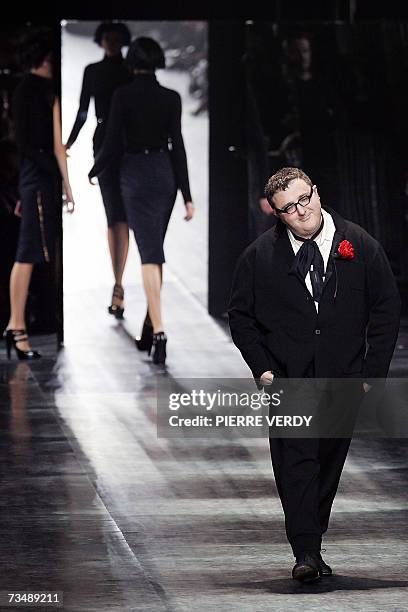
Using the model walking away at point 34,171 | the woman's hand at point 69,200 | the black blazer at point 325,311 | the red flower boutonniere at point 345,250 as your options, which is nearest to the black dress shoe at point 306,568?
the black blazer at point 325,311

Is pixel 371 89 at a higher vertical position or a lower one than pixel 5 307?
higher

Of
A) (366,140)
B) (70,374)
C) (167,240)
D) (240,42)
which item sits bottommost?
(70,374)

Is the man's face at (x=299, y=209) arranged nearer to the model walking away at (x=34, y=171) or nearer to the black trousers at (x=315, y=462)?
the black trousers at (x=315, y=462)

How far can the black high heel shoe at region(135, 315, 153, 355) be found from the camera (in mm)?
10414

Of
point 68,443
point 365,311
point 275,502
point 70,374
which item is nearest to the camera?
point 365,311

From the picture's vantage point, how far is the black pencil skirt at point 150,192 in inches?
399

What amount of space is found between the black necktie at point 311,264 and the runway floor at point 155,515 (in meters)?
1.00

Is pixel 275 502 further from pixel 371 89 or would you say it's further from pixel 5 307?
pixel 371 89

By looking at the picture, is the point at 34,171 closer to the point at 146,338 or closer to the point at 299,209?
the point at 146,338

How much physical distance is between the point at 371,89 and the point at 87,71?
2241 mm

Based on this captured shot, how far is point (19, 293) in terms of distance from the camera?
1047 centimetres

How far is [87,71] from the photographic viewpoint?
35.8 ft

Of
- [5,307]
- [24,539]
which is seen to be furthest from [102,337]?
[24,539]

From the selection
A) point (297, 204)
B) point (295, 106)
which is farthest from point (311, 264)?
point (295, 106)
